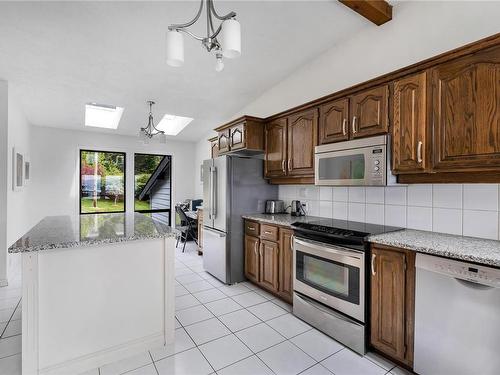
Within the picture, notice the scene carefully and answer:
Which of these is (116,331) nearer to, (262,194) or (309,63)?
(262,194)

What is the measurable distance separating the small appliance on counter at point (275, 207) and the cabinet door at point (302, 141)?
0.54 meters

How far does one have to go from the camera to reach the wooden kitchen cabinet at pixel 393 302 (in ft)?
5.81

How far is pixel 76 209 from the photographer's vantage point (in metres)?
5.49

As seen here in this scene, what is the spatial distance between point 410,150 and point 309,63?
6.17ft

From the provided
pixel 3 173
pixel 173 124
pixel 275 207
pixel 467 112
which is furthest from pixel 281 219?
pixel 173 124

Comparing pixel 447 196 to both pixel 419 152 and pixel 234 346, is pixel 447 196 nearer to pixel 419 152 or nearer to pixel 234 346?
pixel 419 152

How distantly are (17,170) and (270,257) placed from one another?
151 inches

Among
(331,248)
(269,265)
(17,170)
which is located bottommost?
(269,265)

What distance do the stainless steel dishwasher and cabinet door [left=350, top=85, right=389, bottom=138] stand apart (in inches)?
42.9

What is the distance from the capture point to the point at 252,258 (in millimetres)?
3346

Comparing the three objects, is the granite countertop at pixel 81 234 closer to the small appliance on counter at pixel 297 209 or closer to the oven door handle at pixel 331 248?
the oven door handle at pixel 331 248

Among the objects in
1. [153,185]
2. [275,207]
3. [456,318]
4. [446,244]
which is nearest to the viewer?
[456,318]

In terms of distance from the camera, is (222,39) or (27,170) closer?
(222,39)

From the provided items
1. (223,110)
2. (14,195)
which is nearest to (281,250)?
(223,110)
